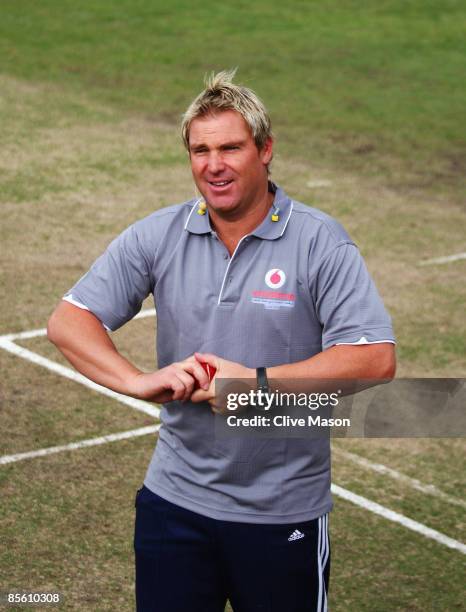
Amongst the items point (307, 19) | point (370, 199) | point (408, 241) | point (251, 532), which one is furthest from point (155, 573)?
point (307, 19)

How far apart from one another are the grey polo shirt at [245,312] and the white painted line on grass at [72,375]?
436cm

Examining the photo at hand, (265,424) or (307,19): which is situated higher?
(307,19)

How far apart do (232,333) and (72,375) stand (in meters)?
5.60

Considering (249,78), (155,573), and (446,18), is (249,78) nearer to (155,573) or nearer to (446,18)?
(446,18)

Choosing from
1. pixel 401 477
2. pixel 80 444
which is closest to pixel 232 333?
pixel 401 477

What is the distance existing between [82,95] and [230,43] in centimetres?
542

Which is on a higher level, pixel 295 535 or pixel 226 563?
pixel 295 535

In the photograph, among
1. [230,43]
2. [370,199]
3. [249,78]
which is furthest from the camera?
[230,43]

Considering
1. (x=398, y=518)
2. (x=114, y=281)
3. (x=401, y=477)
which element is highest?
(x=114, y=281)

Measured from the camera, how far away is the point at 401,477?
8.41m

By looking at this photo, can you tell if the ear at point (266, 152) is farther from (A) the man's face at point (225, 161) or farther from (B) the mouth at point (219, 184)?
(B) the mouth at point (219, 184)

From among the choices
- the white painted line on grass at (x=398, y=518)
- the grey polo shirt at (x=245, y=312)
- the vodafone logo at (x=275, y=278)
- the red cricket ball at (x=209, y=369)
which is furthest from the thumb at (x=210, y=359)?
the white painted line on grass at (x=398, y=518)

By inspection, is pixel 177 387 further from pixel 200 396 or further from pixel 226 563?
pixel 226 563

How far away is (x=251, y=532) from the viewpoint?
4.64 metres
